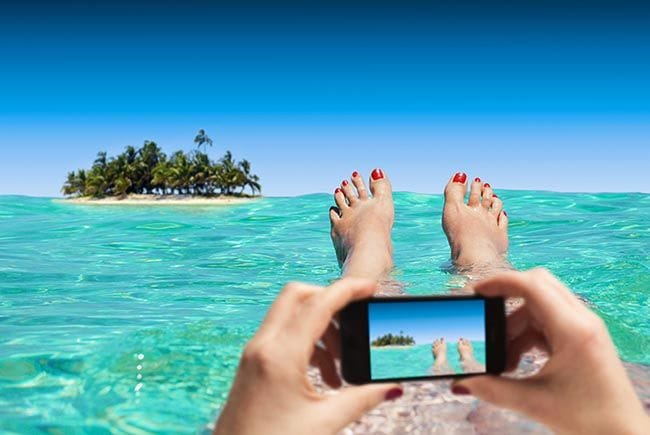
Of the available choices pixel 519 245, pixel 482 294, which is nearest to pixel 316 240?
pixel 519 245

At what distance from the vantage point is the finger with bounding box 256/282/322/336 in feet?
3.26

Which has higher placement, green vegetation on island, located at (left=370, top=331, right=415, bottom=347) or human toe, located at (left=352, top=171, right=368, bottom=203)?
human toe, located at (left=352, top=171, right=368, bottom=203)

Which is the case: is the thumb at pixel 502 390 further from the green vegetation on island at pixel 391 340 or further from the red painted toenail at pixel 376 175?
the red painted toenail at pixel 376 175

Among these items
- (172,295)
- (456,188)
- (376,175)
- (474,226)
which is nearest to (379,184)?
(376,175)

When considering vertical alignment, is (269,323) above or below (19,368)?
above

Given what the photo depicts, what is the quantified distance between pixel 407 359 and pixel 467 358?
11cm

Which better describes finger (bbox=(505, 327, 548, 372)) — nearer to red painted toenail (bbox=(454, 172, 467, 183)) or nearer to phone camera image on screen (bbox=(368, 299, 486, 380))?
phone camera image on screen (bbox=(368, 299, 486, 380))

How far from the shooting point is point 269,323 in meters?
1.00

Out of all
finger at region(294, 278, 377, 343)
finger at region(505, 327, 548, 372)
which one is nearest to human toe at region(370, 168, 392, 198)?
finger at region(505, 327, 548, 372)

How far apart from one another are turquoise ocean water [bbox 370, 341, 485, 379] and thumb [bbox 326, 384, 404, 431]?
58 millimetres

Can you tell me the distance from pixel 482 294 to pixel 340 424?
0.30 metres

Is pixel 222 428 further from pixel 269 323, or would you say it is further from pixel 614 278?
pixel 614 278

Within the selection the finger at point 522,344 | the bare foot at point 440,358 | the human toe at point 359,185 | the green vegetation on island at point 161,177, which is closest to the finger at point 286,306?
the bare foot at point 440,358

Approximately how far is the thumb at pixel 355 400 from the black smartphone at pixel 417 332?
0.16 ft
